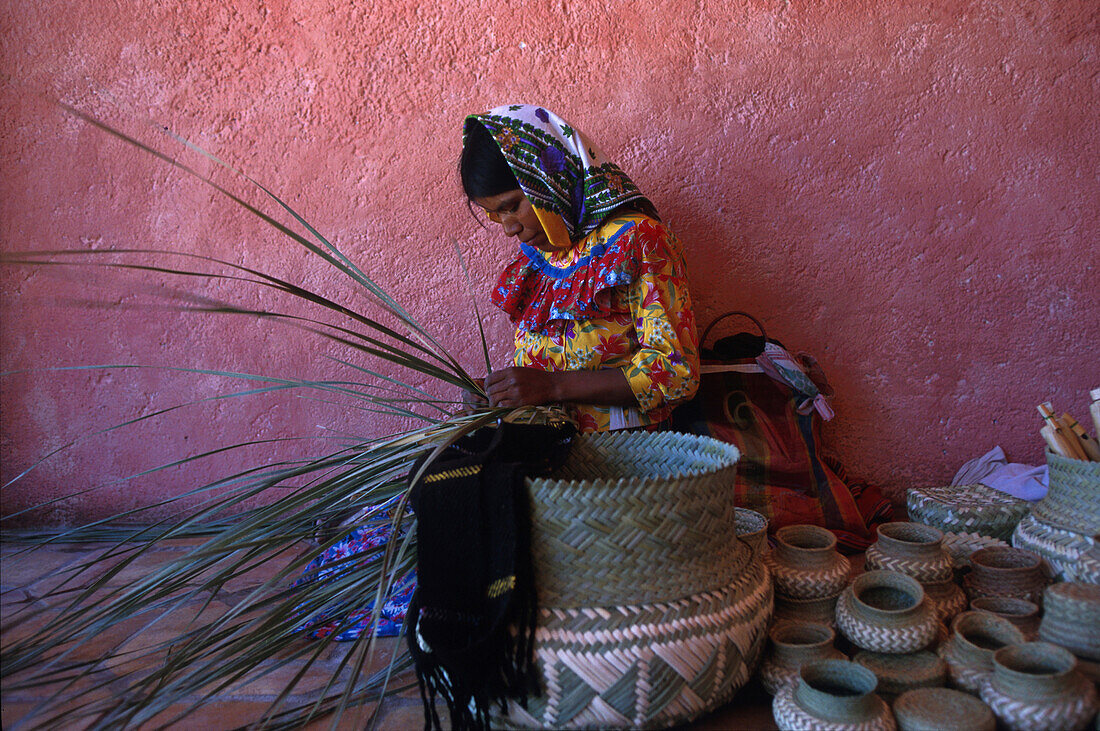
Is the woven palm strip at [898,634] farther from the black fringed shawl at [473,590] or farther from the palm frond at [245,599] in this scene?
the palm frond at [245,599]

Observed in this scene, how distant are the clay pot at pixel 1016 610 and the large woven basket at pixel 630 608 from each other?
1.47 feet

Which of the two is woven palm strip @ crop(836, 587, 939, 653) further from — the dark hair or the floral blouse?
the dark hair

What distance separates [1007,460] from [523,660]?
1634 mm

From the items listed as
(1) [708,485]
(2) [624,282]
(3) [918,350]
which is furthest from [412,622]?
(3) [918,350]

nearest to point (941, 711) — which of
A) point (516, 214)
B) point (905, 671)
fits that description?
point (905, 671)

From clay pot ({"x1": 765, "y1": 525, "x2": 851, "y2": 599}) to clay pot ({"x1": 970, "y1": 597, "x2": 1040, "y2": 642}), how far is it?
23cm

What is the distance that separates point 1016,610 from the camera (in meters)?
1.26

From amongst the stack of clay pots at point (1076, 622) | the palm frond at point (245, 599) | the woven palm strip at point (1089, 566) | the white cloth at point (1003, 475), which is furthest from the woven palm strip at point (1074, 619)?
the palm frond at point (245, 599)

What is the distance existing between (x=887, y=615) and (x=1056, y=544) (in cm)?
47

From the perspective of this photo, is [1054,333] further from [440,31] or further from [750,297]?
[440,31]

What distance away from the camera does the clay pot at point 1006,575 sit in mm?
1312

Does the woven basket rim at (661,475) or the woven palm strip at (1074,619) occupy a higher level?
the woven basket rim at (661,475)

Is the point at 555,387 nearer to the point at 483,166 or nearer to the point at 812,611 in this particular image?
the point at 483,166

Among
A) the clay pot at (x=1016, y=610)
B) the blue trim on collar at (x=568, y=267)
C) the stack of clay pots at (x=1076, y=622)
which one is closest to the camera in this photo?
the stack of clay pots at (x=1076, y=622)
